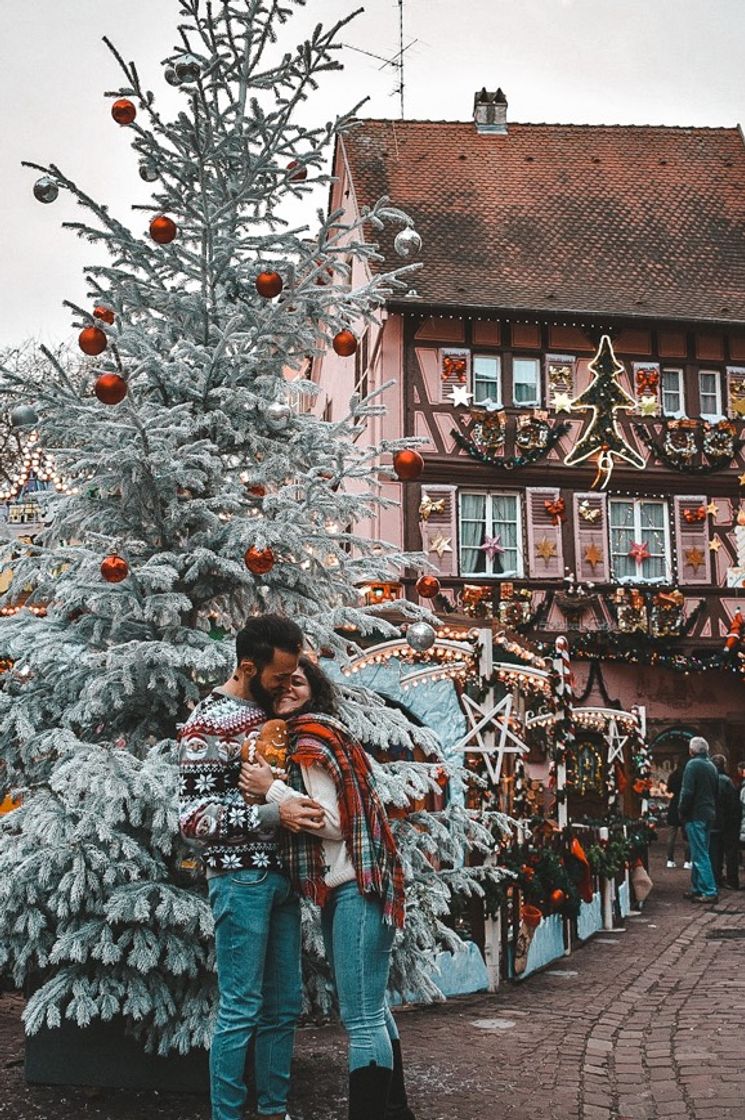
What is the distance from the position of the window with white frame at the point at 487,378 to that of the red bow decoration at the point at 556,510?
219 centimetres

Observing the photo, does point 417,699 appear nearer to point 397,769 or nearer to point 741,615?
point 397,769

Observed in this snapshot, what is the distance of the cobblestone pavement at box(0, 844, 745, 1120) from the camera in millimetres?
5258

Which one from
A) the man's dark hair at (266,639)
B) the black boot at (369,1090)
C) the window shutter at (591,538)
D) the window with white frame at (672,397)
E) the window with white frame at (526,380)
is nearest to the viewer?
the black boot at (369,1090)

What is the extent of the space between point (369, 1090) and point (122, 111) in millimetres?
4628

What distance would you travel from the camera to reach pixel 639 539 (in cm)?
2561

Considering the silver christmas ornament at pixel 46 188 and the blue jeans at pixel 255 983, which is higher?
the silver christmas ornament at pixel 46 188

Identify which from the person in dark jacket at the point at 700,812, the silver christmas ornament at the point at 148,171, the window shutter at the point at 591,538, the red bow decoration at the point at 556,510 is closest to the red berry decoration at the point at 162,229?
the silver christmas ornament at the point at 148,171

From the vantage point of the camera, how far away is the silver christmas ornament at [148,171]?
6.75 metres

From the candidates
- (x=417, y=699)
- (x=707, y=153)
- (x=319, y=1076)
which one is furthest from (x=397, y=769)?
(x=707, y=153)

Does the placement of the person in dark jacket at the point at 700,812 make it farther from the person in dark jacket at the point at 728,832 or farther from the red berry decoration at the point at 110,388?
the red berry decoration at the point at 110,388

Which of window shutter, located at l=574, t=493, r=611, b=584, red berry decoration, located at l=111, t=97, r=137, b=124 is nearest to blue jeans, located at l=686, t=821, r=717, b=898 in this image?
red berry decoration, located at l=111, t=97, r=137, b=124

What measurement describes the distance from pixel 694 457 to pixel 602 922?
15484 millimetres

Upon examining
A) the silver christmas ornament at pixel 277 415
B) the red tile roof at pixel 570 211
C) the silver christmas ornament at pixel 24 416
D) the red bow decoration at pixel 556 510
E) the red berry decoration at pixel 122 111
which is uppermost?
the red tile roof at pixel 570 211

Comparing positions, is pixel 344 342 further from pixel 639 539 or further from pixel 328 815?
pixel 639 539
